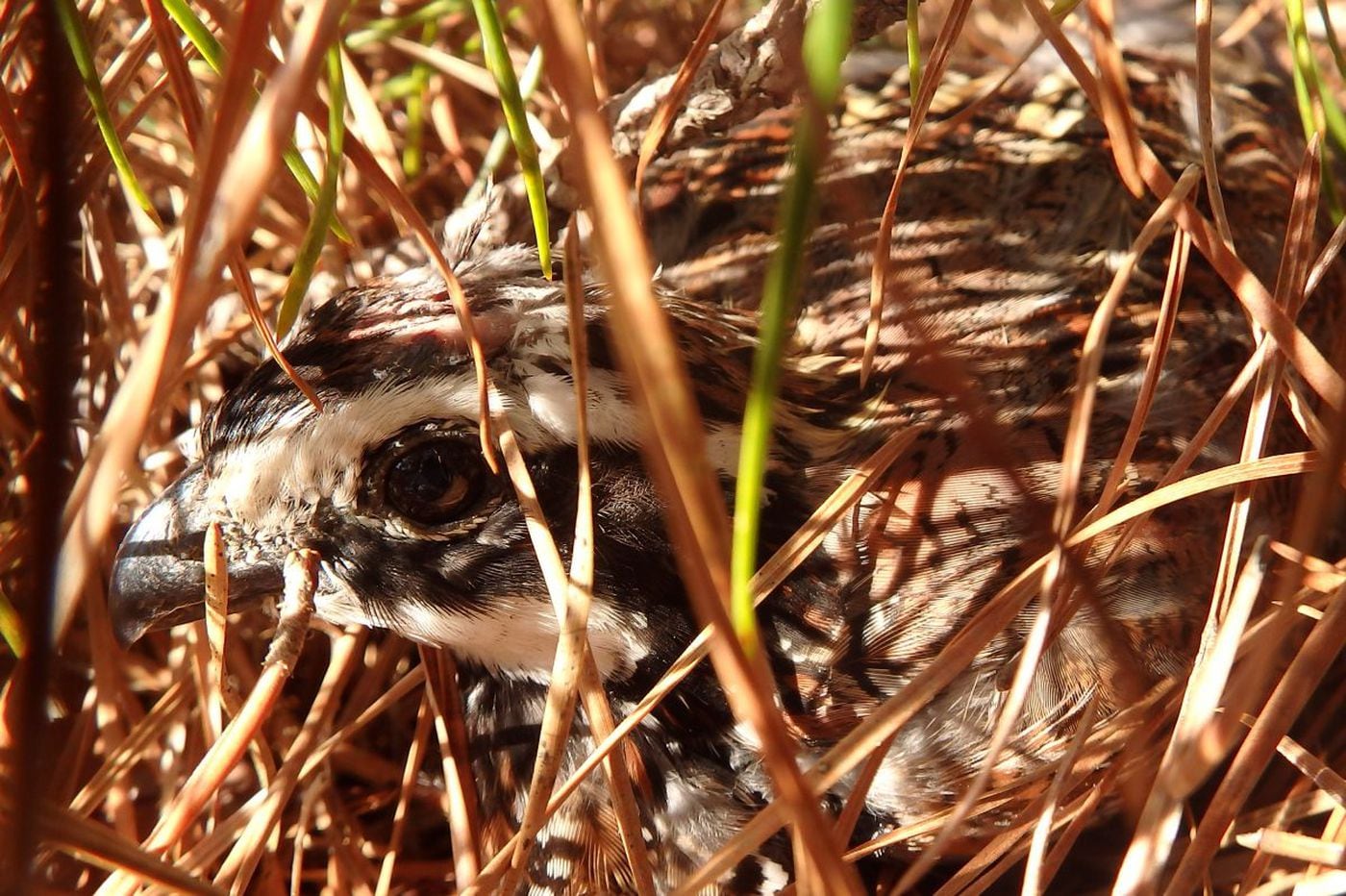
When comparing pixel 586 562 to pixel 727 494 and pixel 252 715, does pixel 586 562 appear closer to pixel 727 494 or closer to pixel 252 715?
pixel 727 494

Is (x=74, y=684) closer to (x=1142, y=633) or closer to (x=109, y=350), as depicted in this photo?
(x=109, y=350)

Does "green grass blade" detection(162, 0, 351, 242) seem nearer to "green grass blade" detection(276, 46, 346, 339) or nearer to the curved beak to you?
"green grass blade" detection(276, 46, 346, 339)

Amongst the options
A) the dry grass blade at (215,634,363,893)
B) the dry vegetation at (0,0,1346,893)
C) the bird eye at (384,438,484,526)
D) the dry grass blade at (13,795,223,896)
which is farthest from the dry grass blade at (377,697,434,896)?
the dry grass blade at (13,795,223,896)

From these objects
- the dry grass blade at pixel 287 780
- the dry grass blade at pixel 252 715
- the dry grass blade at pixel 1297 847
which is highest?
the dry grass blade at pixel 252 715

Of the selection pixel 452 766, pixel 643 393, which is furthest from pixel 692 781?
pixel 643 393

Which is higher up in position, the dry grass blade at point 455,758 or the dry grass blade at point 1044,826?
the dry grass blade at point 1044,826

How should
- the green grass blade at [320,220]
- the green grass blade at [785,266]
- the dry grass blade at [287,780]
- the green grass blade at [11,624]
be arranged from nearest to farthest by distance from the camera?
the green grass blade at [785,266] < the green grass blade at [320,220] < the dry grass blade at [287,780] < the green grass blade at [11,624]

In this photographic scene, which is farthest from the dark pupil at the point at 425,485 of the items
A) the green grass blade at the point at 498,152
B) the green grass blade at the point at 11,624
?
the green grass blade at the point at 498,152

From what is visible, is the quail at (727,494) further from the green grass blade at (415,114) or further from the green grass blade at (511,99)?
the green grass blade at (415,114)

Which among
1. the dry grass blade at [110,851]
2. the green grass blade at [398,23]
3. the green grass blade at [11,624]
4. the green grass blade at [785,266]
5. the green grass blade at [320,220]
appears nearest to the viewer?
the green grass blade at [785,266]
